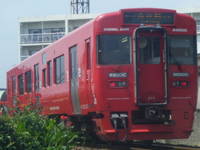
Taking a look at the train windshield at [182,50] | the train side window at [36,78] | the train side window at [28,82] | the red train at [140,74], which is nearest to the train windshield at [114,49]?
the red train at [140,74]

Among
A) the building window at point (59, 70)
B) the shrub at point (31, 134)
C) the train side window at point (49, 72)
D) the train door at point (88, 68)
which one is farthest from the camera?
the train side window at point (49, 72)

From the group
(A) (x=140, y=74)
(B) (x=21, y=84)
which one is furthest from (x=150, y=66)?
(B) (x=21, y=84)

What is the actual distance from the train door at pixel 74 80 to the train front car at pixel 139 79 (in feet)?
4.70

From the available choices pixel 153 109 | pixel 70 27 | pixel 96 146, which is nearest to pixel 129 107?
pixel 153 109

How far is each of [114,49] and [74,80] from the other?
2.05m

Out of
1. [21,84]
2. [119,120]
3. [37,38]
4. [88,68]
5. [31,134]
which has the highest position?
[37,38]

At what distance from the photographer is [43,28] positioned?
216 ft

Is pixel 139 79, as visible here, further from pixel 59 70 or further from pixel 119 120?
pixel 59 70

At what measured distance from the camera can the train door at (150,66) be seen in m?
12.3

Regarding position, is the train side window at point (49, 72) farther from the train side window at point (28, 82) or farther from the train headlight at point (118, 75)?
the train headlight at point (118, 75)

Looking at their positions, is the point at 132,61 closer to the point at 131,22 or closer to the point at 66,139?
the point at 131,22

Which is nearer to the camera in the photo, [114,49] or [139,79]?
[139,79]

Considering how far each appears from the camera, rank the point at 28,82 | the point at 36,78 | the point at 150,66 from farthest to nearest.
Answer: the point at 28,82 → the point at 36,78 → the point at 150,66

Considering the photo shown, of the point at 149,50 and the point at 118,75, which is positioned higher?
the point at 149,50
